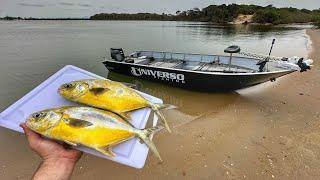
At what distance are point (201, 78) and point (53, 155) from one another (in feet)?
35.2

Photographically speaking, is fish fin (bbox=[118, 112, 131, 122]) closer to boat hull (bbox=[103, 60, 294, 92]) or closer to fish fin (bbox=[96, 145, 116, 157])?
fish fin (bbox=[96, 145, 116, 157])

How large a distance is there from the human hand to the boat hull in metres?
10.3

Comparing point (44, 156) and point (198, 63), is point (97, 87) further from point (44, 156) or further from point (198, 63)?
point (198, 63)

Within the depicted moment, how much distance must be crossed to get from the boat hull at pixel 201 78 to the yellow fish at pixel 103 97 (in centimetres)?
943

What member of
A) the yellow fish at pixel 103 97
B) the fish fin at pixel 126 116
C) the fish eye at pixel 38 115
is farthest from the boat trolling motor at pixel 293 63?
the fish eye at pixel 38 115

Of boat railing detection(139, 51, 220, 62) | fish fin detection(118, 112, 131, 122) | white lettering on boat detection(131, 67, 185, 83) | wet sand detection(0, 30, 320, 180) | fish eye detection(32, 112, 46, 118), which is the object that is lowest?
wet sand detection(0, 30, 320, 180)

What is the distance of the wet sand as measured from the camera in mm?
7562

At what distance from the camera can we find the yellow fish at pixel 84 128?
2828 mm

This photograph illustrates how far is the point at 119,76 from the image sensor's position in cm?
1725

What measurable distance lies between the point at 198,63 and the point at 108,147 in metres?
14.0

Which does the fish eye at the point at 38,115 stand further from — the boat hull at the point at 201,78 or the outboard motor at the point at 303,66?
the outboard motor at the point at 303,66

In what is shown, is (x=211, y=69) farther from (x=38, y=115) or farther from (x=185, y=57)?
(x=38, y=115)

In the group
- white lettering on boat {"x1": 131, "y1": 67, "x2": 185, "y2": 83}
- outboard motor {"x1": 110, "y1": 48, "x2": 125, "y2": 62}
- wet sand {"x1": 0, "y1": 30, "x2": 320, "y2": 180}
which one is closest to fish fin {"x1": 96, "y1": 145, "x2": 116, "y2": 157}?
wet sand {"x1": 0, "y1": 30, "x2": 320, "y2": 180}

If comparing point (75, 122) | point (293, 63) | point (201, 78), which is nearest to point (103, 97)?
point (75, 122)
